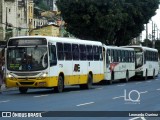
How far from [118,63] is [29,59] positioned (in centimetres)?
1702

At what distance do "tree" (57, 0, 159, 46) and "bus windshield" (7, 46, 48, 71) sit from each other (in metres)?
26.7

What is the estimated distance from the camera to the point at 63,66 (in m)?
28.6

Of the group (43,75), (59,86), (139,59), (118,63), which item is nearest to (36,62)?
(43,75)

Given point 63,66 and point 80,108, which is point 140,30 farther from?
point 80,108

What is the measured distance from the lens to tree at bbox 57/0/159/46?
53375 mm

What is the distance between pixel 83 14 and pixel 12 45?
27.9m

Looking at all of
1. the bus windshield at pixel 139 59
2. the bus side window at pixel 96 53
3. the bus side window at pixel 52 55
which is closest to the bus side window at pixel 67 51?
the bus side window at pixel 52 55

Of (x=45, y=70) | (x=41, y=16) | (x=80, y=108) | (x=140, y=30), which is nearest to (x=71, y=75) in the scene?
(x=45, y=70)

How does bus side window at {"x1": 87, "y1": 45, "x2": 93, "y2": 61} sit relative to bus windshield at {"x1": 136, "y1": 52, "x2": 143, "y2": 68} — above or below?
above

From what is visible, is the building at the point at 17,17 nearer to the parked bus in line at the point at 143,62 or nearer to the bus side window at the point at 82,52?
the parked bus in line at the point at 143,62

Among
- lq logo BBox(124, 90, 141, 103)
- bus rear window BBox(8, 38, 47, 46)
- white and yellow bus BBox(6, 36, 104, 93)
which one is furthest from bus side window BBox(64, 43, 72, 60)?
lq logo BBox(124, 90, 141, 103)

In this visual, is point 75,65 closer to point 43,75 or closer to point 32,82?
point 43,75

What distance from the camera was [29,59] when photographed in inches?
1046

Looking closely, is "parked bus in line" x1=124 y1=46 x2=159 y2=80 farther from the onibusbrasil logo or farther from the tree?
the onibusbrasil logo
